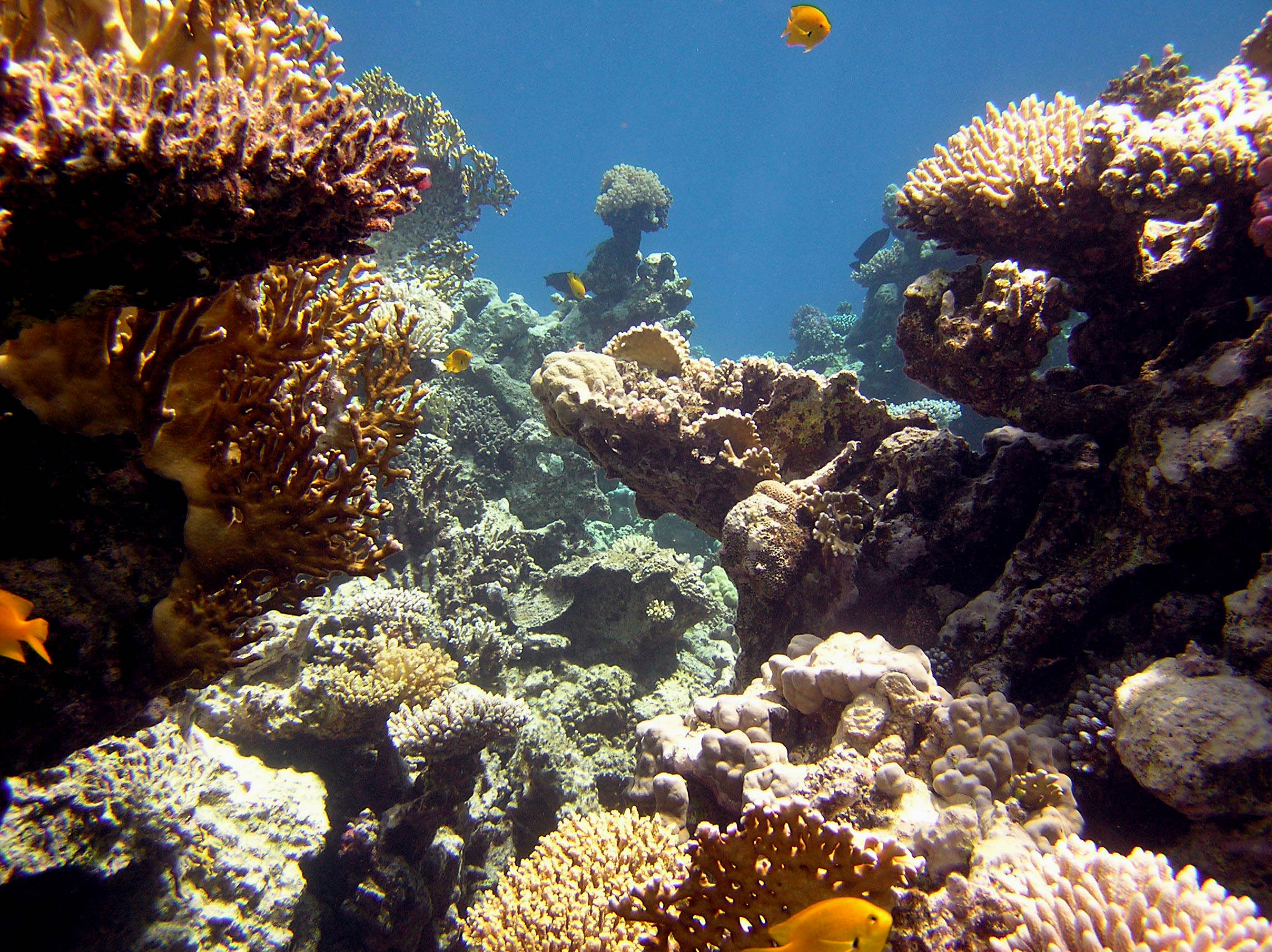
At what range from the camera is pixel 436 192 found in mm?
11195

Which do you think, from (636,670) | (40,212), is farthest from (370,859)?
(40,212)

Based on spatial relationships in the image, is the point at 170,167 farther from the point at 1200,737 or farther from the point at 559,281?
the point at 559,281

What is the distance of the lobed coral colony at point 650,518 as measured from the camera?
1.75 m

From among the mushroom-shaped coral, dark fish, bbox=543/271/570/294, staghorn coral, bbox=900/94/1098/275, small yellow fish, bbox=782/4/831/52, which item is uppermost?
the mushroom-shaped coral

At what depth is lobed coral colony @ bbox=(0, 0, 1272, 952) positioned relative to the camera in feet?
5.75

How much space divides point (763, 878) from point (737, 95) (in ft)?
420

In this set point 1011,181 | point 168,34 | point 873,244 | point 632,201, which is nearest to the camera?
point 168,34

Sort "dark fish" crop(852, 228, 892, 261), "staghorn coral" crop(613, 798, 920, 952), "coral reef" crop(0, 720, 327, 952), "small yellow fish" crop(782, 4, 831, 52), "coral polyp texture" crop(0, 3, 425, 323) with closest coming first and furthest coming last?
"coral polyp texture" crop(0, 3, 425, 323)
"staghorn coral" crop(613, 798, 920, 952)
"coral reef" crop(0, 720, 327, 952)
"small yellow fish" crop(782, 4, 831, 52)
"dark fish" crop(852, 228, 892, 261)

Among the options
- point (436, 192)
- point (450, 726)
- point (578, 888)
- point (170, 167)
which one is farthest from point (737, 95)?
point (578, 888)

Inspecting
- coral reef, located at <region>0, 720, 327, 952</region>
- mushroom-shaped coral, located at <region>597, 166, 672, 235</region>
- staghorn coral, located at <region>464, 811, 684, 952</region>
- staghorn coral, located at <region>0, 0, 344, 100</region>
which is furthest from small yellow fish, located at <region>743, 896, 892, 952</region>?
mushroom-shaped coral, located at <region>597, 166, 672, 235</region>

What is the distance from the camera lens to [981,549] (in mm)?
3818

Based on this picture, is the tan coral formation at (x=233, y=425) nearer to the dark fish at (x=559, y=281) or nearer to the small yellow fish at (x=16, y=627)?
the small yellow fish at (x=16, y=627)

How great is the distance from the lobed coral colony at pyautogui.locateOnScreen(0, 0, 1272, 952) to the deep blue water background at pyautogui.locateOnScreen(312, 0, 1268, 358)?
37435 millimetres

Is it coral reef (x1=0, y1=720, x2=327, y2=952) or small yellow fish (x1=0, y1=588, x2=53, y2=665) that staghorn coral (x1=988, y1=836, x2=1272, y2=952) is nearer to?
small yellow fish (x1=0, y1=588, x2=53, y2=665)
